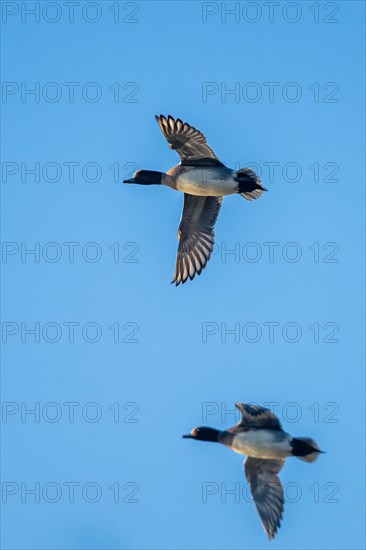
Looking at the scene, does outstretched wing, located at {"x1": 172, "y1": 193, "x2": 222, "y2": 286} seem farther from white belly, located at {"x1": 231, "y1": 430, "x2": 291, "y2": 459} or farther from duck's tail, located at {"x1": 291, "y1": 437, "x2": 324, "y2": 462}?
duck's tail, located at {"x1": 291, "y1": 437, "x2": 324, "y2": 462}

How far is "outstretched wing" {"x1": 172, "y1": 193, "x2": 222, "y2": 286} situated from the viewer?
18.8 metres

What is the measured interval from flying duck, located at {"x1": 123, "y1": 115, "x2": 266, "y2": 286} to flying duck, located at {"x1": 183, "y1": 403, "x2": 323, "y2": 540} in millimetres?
3162

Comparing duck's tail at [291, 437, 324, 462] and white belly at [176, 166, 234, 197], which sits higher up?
white belly at [176, 166, 234, 197]

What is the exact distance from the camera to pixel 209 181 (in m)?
17.5

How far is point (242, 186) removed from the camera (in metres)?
17.5

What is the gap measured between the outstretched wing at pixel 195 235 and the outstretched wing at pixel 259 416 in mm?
3258

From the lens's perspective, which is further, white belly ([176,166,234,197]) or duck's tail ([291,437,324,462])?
white belly ([176,166,234,197])

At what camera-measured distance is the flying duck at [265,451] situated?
52.3 ft

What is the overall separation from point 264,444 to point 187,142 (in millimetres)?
4182

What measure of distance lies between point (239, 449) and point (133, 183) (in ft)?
14.2

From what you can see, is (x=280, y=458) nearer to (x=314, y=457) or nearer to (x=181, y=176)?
(x=314, y=457)

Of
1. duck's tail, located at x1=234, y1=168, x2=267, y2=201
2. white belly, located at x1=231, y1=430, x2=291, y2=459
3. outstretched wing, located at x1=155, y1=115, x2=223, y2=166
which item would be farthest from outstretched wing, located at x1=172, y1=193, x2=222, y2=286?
white belly, located at x1=231, y1=430, x2=291, y2=459

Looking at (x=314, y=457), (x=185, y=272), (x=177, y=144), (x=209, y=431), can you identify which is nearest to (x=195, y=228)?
(x=185, y=272)

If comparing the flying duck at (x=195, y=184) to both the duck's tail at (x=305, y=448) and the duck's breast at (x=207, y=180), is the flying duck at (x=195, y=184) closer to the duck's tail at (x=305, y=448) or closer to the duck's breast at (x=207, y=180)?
the duck's breast at (x=207, y=180)
